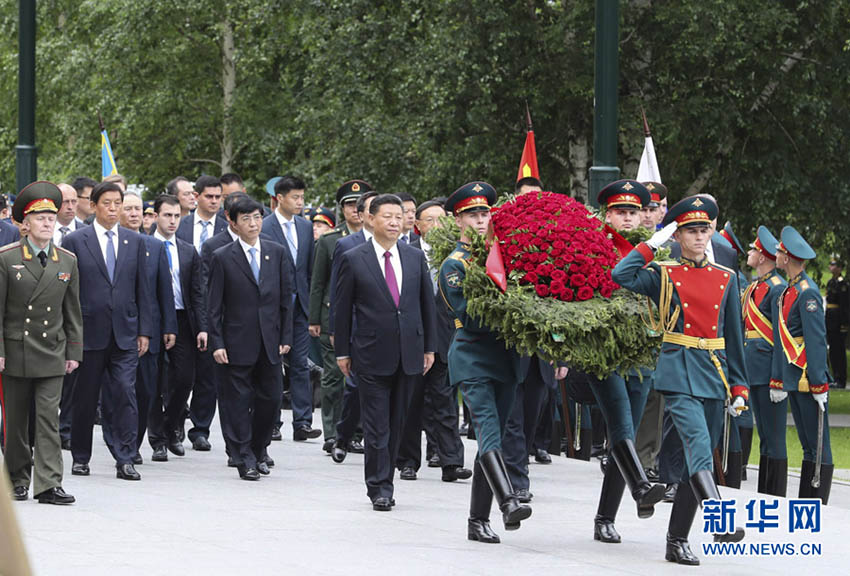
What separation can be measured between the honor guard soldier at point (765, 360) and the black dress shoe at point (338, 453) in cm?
332

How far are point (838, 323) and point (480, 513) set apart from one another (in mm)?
21652

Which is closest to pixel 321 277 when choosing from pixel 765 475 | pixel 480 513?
pixel 765 475

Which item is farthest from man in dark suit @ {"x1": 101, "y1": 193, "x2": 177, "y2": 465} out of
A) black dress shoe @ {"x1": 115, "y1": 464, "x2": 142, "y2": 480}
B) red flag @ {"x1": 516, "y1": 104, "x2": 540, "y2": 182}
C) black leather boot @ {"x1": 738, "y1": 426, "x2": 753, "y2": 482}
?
black leather boot @ {"x1": 738, "y1": 426, "x2": 753, "y2": 482}

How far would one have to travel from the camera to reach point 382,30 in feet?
78.0

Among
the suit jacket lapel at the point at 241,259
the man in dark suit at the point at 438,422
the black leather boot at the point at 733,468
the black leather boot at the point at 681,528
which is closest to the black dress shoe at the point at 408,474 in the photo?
the man in dark suit at the point at 438,422

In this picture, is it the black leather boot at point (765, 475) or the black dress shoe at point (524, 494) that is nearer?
the black dress shoe at point (524, 494)

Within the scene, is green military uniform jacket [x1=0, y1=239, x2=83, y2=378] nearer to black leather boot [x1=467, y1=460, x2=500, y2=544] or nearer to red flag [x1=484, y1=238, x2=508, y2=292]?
black leather boot [x1=467, y1=460, x2=500, y2=544]

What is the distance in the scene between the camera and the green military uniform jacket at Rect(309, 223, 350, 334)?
12742 mm

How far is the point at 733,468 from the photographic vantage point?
11789mm

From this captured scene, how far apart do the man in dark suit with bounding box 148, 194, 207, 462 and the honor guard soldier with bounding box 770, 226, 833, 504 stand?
467cm

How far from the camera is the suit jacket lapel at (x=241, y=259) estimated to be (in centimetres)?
1102

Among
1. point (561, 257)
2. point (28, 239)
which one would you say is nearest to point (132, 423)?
point (28, 239)

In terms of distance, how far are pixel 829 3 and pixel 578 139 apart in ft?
14.2

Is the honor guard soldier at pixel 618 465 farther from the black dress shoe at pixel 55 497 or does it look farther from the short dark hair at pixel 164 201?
the short dark hair at pixel 164 201
